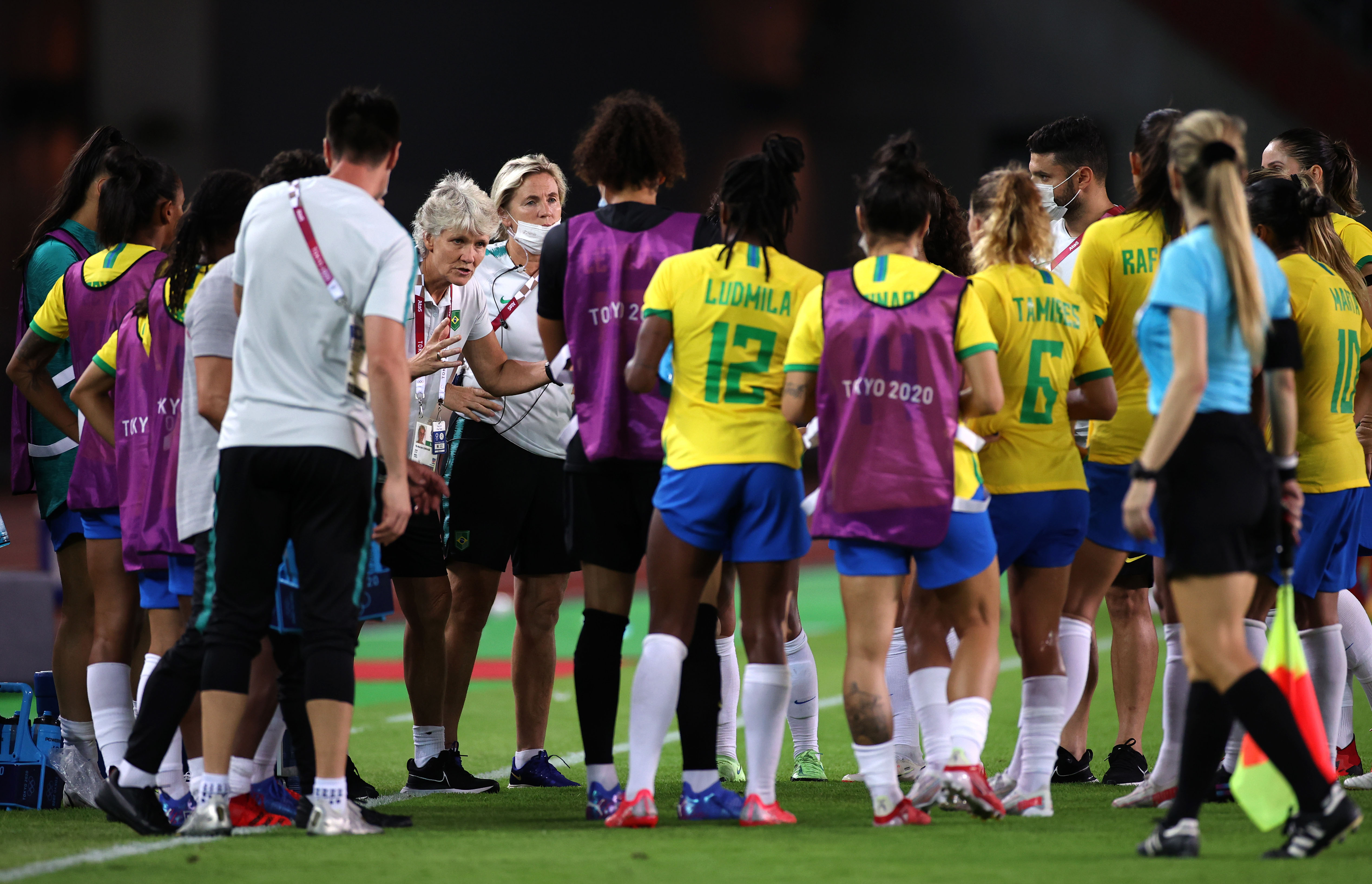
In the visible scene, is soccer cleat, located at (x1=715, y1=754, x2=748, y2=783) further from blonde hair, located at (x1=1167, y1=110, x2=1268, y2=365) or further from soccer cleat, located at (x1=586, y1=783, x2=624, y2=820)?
blonde hair, located at (x1=1167, y1=110, x2=1268, y2=365)

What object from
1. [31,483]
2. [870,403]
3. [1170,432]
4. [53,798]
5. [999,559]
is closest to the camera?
[1170,432]

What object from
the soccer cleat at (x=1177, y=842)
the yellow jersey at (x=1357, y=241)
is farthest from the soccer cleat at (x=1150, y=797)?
the yellow jersey at (x=1357, y=241)

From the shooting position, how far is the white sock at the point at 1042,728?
462 cm

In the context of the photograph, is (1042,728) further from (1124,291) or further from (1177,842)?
(1124,291)

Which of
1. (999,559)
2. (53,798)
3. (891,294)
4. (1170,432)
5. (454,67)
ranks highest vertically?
(454,67)

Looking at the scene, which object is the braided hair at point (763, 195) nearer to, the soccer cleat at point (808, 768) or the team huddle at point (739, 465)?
the team huddle at point (739, 465)

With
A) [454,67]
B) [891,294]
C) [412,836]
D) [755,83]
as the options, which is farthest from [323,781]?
[755,83]

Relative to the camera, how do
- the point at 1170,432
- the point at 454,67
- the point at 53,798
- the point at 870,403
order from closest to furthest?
the point at 1170,432, the point at 870,403, the point at 53,798, the point at 454,67

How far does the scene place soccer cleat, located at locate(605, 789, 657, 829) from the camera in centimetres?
438

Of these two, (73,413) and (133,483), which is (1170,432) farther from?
(73,413)

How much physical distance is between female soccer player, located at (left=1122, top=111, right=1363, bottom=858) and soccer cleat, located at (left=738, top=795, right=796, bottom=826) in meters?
1.12

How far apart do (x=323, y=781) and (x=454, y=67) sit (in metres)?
14.5

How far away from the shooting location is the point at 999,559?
466 centimetres

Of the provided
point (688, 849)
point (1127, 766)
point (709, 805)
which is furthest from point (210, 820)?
point (1127, 766)
